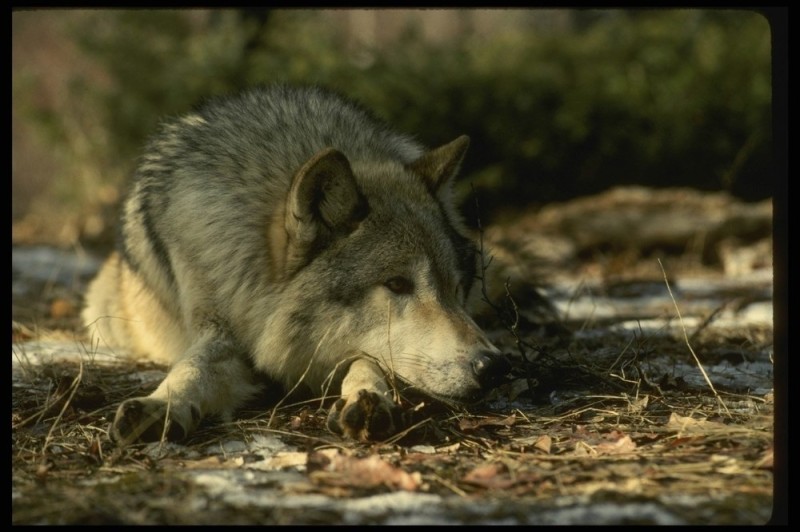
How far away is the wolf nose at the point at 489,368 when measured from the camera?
10.4 ft

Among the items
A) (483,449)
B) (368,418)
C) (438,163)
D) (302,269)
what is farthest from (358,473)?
(438,163)

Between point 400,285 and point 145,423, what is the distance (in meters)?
1.11

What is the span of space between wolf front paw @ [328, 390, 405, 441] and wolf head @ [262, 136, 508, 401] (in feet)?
1.06

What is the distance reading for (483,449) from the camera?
292 cm

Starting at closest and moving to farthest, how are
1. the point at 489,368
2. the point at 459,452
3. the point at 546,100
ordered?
the point at 459,452, the point at 489,368, the point at 546,100

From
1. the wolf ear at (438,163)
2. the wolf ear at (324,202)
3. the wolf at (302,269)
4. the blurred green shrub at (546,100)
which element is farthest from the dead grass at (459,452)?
the blurred green shrub at (546,100)

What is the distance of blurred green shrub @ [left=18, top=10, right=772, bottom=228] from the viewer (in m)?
9.66

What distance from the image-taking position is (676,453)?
275 cm

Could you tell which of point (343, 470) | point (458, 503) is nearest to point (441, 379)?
point (343, 470)

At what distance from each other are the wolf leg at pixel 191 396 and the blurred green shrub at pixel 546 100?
6.11m

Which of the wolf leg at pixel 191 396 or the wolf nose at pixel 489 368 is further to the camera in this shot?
the wolf nose at pixel 489 368

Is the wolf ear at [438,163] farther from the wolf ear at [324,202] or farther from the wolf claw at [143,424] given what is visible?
the wolf claw at [143,424]

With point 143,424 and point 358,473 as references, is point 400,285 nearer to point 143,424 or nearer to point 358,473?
point 358,473

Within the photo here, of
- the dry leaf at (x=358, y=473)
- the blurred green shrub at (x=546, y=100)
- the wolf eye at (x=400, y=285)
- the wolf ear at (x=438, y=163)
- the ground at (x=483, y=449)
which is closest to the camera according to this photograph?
the ground at (x=483, y=449)
